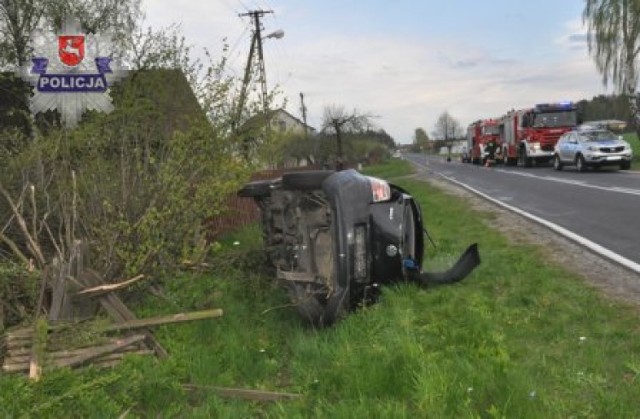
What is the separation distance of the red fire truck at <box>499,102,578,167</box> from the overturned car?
29.9 metres

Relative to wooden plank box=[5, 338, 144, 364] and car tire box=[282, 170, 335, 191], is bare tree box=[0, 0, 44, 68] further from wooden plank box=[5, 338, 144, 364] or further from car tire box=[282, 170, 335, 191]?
wooden plank box=[5, 338, 144, 364]

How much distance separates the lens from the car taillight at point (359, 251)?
583 centimetres

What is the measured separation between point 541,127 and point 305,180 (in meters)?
31.0

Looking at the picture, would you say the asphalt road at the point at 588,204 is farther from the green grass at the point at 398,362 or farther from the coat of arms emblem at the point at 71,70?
the coat of arms emblem at the point at 71,70

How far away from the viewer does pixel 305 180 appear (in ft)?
20.8

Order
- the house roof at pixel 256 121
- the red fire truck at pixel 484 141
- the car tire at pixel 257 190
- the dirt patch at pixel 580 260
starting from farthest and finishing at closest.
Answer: the red fire truck at pixel 484 141 < the house roof at pixel 256 121 < the car tire at pixel 257 190 < the dirt patch at pixel 580 260

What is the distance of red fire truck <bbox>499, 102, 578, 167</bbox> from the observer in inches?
1357

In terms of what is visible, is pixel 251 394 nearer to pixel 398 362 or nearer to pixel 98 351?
pixel 398 362

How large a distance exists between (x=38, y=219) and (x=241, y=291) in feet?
7.95

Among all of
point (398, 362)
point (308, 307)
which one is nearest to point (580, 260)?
point (308, 307)

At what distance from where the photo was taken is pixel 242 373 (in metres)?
5.20

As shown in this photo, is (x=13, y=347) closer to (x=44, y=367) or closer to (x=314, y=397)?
(x=44, y=367)

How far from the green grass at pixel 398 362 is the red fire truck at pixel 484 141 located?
37.5m

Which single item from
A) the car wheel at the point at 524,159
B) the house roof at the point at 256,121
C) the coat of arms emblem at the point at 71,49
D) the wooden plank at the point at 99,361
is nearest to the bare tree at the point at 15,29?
the coat of arms emblem at the point at 71,49
